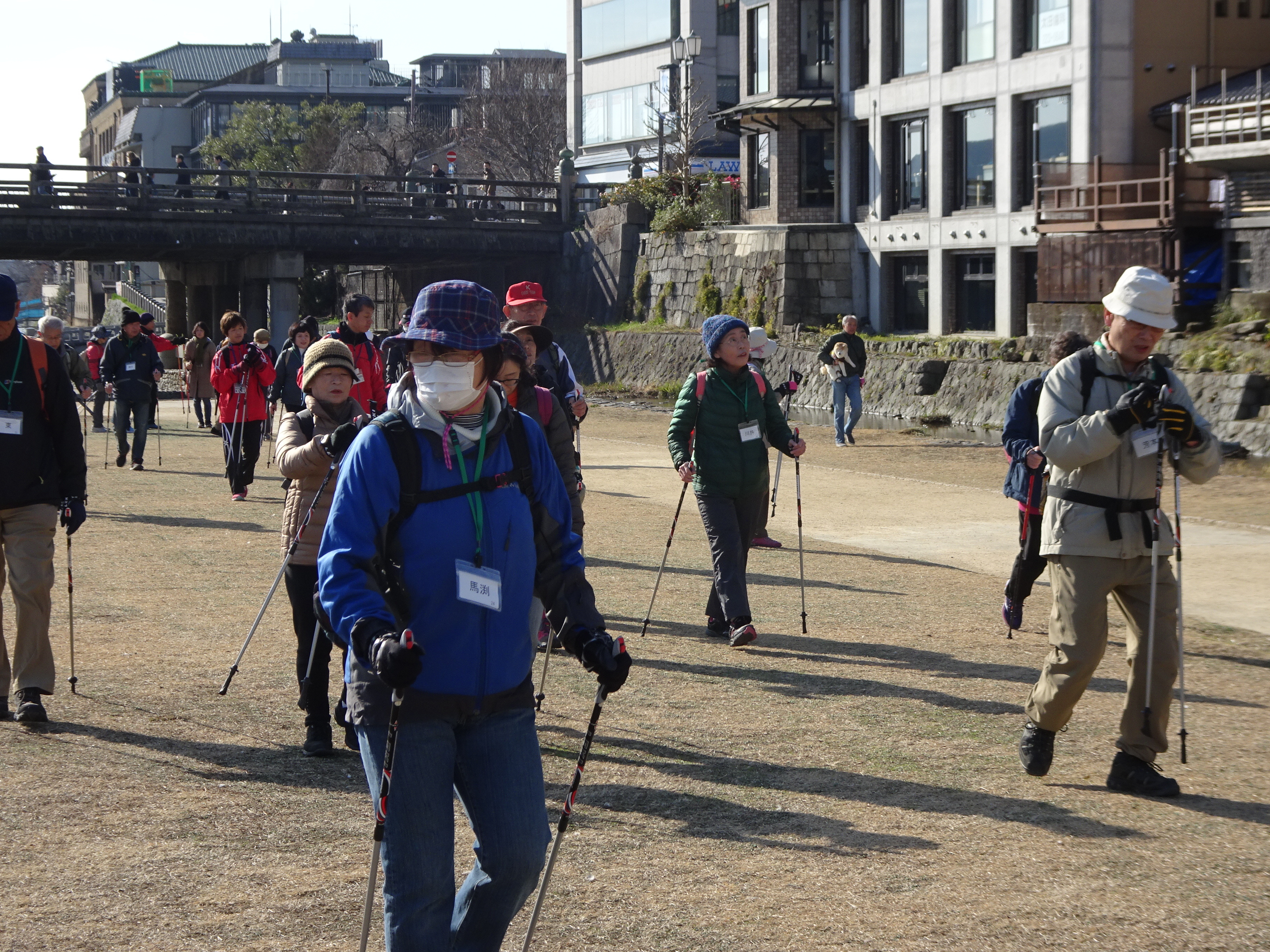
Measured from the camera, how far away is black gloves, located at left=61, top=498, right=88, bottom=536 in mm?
6949

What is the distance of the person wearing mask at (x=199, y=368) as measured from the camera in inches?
897

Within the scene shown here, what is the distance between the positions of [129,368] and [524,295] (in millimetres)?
11673

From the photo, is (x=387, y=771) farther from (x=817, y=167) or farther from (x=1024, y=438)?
(x=817, y=167)

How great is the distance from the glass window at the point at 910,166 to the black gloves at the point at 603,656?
32524 mm

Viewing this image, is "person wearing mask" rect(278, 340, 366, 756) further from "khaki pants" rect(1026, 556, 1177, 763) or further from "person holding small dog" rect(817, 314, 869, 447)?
"person holding small dog" rect(817, 314, 869, 447)

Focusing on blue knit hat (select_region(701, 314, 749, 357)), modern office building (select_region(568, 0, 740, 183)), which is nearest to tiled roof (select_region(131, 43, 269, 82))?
modern office building (select_region(568, 0, 740, 183))

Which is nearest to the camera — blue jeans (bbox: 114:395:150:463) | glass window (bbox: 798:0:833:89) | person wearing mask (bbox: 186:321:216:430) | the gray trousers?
the gray trousers

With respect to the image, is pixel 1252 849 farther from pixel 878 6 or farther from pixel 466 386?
pixel 878 6

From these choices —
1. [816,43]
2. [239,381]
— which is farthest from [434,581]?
[816,43]

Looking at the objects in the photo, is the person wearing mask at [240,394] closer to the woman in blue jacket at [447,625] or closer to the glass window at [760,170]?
the woman in blue jacket at [447,625]

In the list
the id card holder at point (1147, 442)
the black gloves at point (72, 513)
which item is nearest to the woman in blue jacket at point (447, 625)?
the id card holder at point (1147, 442)

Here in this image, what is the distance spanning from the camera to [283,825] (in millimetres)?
5566

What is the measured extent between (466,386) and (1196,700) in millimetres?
5282

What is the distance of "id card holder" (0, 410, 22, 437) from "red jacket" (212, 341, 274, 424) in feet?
27.6
